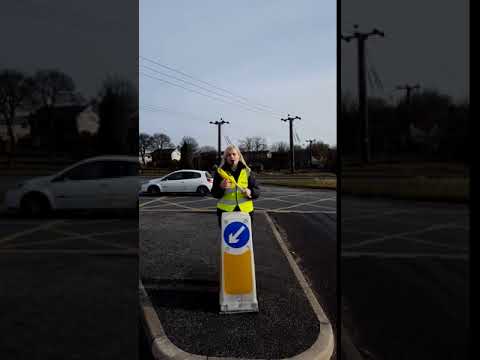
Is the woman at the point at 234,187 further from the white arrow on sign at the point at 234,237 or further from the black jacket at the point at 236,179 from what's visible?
the white arrow on sign at the point at 234,237

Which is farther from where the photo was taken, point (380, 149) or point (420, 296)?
point (380, 149)

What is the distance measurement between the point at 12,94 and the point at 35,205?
19.0 inches

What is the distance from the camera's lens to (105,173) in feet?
5.27

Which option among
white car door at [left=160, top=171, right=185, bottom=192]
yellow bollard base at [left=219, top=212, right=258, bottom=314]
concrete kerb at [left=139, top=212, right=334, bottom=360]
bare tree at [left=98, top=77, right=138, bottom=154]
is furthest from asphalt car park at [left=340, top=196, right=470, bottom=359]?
white car door at [left=160, top=171, right=185, bottom=192]

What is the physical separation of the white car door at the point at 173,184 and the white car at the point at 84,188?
559 inches

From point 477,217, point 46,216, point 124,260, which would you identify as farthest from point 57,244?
point 477,217

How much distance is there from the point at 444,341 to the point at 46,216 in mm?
1679

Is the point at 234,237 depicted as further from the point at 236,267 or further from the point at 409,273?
the point at 409,273

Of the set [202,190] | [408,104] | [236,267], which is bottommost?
[236,267]

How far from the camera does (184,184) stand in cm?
1576

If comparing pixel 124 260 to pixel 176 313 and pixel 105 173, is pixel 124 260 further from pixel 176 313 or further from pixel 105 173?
pixel 176 313

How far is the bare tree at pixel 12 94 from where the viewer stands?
1.48 metres

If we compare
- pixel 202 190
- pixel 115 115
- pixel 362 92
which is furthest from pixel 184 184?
pixel 362 92

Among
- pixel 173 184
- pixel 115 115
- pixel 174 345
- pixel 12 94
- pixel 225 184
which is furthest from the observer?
pixel 173 184
